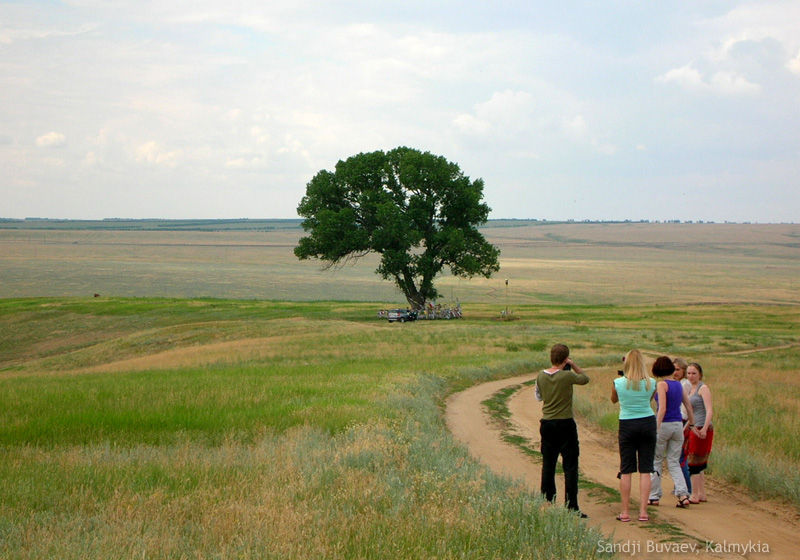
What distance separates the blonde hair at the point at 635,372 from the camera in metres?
10.2

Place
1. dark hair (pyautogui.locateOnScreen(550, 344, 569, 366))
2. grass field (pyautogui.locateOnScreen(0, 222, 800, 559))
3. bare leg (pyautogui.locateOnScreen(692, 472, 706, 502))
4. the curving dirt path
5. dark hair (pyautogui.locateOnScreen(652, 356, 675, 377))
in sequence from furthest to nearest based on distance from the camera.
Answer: bare leg (pyautogui.locateOnScreen(692, 472, 706, 502)), dark hair (pyautogui.locateOnScreen(652, 356, 675, 377)), dark hair (pyautogui.locateOnScreen(550, 344, 569, 366)), the curving dirt path, grass field (pyautogui.locateOnScreen(0, 222, 800, 559))

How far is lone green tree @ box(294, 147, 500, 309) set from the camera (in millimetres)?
61594

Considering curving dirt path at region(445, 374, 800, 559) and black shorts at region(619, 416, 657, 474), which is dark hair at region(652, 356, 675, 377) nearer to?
black shorts at region(619, 416, 657, 474)

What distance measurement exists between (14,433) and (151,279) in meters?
109

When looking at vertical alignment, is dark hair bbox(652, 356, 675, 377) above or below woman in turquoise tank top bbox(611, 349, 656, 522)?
above

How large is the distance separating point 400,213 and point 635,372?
169ft

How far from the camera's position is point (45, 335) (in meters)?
53.8

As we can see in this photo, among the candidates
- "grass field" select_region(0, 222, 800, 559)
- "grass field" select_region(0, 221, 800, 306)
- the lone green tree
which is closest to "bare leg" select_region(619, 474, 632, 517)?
"grass field" select_region(0, 222, 800, 559)

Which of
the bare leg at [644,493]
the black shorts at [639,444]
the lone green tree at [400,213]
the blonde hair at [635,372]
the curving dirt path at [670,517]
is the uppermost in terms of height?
the lone green tree at [400,213]

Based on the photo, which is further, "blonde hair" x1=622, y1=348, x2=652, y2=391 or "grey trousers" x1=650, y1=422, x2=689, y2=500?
"grey trousers" x1=650, y1=422, x2=689, y2=500

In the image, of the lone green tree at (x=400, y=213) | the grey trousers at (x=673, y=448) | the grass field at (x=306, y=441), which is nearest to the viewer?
the grass field at (x=306, y=441)

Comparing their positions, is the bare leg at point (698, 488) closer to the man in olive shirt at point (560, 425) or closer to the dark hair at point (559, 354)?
the man in olive shirt at point (560, 425)

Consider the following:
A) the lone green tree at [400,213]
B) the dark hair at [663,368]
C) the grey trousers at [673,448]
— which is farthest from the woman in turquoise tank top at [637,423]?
the lone green tree at [400,213]

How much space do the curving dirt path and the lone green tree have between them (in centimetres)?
4566
